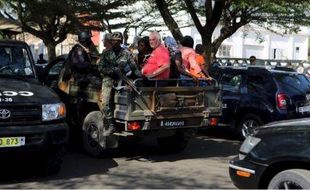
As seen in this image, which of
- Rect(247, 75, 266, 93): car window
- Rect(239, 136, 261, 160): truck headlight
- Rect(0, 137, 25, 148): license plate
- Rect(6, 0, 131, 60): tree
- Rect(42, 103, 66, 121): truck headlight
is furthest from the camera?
Rect(6, 0, 131, 60): tree

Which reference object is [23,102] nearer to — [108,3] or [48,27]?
[108,3]

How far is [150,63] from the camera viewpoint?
9.29m

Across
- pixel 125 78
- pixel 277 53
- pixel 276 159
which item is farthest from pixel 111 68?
pixel 277 53

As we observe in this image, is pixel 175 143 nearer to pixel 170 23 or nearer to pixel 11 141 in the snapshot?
pixel 11 141

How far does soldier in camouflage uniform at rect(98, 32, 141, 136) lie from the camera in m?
8.81

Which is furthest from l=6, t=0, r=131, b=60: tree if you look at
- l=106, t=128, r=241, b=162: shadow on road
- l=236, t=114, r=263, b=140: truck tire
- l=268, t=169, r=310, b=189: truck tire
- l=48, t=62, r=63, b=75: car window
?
l=268, t=169, r=310, b=189: truck tire

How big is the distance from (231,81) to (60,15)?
15.2 meters

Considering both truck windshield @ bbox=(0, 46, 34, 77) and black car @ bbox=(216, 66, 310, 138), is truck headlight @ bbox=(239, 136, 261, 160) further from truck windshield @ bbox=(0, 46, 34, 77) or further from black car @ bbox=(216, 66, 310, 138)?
black car @ bbox=(216, 66, 310, 138)

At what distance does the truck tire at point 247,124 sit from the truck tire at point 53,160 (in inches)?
198

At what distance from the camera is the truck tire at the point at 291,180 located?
17.3 ft

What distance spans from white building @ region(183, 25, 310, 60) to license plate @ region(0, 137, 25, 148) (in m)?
34.3

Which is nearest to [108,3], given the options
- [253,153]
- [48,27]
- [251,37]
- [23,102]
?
[48,27]

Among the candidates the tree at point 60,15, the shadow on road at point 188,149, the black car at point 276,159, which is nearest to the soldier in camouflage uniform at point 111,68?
the shadow on road at point 188,149

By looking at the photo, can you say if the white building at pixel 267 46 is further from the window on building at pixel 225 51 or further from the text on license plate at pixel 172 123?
the text on license plate at pixel 172 123
